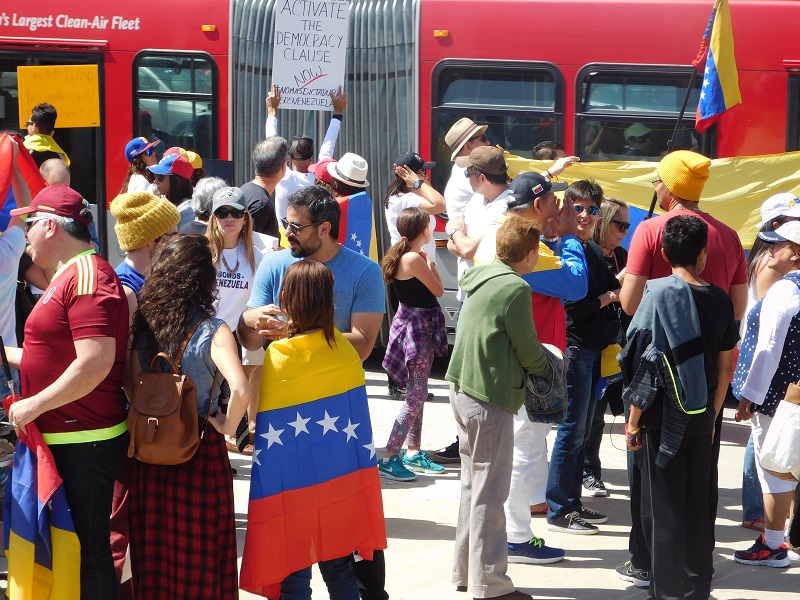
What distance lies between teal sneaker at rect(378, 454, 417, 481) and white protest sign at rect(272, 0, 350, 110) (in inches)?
159

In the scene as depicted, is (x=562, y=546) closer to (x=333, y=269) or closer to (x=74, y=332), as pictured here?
(x=333, y=269)

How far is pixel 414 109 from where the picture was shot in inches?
384

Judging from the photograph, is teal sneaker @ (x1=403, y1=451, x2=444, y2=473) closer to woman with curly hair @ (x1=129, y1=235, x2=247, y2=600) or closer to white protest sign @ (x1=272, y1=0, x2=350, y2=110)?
woman with curly hair @ (x1=129, y1=235, x2=247, y2=600)

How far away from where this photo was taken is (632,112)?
30.5 ft

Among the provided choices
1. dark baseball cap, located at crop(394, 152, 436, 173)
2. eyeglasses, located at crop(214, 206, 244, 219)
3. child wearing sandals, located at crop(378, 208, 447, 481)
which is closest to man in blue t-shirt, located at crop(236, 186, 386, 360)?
eyeglasses, located at crop(214, 206, 244, 219)

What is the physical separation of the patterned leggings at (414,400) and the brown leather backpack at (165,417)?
3.07 metres

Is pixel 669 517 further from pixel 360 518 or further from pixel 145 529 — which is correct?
pixel 145 529

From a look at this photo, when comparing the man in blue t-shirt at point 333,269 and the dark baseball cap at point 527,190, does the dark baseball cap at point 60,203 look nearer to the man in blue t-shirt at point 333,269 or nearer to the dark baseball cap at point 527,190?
the man in blue t-shirt at point 333,269

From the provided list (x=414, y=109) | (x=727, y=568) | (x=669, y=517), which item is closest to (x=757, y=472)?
(x=727, y=568)

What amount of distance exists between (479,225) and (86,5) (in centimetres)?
553

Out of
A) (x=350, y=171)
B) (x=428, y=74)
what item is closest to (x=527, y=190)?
(x=350, y=171)

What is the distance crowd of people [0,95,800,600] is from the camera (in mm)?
3973

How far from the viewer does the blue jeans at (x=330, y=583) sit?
163 inches

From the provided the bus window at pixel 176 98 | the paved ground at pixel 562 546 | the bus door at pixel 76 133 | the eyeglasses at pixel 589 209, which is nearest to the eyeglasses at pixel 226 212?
the paved ground at pixel 562 546
